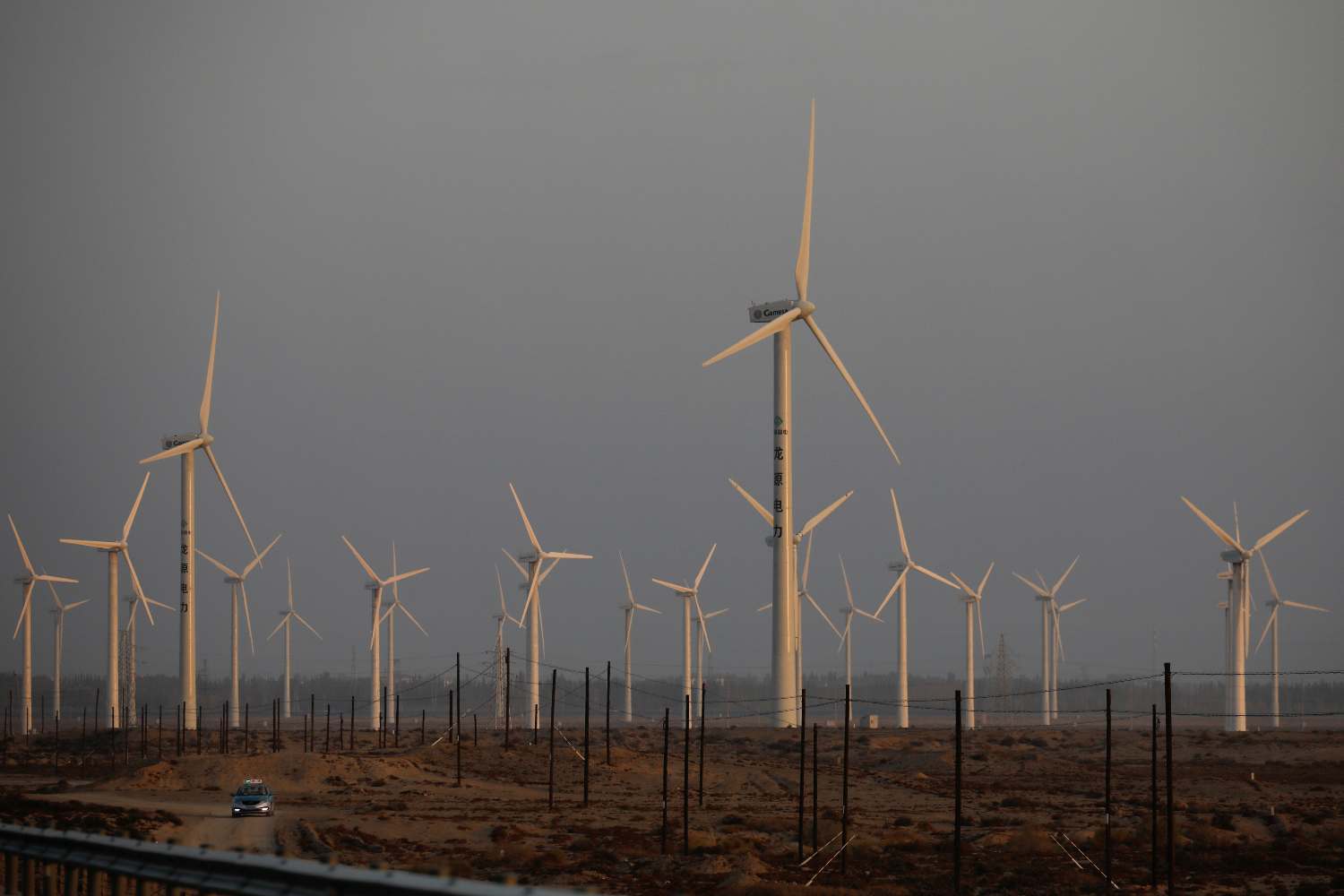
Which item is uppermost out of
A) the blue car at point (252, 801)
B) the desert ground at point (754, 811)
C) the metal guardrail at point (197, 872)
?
the metal guardrail at point (197, 872)

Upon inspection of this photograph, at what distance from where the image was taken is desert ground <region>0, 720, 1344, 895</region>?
200 ft

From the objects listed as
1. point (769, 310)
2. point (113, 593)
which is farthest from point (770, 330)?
point (113, 593)

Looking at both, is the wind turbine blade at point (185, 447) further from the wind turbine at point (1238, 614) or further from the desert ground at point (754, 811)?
the wind turbine at point (1238, 614)

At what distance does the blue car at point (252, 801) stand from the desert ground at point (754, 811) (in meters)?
1.34

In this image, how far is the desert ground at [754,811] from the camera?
60812 mm

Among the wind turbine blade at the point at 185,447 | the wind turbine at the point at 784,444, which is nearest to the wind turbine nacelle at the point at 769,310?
the wind turbine at the point at 784,444

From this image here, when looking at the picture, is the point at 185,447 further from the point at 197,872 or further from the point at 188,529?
the point at 197,872

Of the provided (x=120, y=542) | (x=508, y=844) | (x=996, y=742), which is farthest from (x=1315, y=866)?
(x=120, y=542)

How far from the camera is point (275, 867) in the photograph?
1909 centimetres

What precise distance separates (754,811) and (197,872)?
242 ft

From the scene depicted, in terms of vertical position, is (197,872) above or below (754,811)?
above

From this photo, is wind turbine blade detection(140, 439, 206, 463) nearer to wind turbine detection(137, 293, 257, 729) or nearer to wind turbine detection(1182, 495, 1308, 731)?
wind turbine detection(137, 293, 257, 729)

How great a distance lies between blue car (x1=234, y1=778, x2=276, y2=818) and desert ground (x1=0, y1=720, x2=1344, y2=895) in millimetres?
1335

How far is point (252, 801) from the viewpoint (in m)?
78.1
